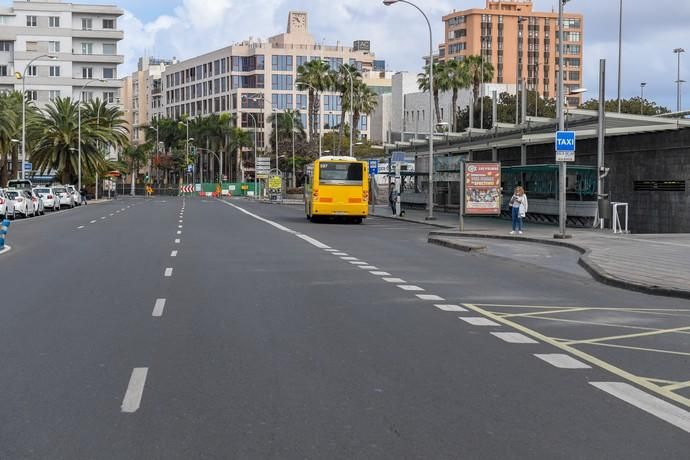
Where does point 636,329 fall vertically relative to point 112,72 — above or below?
below

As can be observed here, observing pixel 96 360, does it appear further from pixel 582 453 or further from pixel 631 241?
pixel 631 241

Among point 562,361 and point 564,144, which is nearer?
point 562,361

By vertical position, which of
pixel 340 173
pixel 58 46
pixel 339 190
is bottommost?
pixel 339 190

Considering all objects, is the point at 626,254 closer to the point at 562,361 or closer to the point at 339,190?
the point at 562,361

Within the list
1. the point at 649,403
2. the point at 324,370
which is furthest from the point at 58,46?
the point at 649,403

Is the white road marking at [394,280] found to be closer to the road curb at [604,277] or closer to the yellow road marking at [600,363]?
the road curb at [604,277]

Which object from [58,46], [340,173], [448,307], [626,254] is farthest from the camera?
[58,46]

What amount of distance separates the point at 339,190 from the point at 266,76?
110851mm

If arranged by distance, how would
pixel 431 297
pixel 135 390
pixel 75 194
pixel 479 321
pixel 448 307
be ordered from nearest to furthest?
pixel 135 390
pixel 479 321
pixel 448 307
pixel 431 297
pixel 75 194

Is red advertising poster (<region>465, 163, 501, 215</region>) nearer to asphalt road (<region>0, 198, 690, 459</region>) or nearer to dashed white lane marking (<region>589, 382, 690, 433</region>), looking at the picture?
asphalt road (<region>0, 198, 690, 459</region>)

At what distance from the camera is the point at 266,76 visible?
6083 inches

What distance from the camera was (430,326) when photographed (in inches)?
473

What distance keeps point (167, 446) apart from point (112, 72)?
118 m

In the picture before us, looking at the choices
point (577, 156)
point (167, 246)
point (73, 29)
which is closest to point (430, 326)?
point (167, 246)
